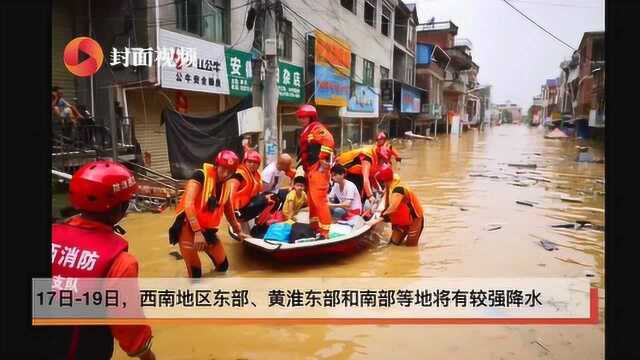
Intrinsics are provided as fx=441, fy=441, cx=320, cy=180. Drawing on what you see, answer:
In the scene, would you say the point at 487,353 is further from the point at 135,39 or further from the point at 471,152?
the point at 471,152

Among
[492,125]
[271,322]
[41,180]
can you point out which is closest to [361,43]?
[492,125]

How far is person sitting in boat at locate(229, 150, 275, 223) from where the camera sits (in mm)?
4491

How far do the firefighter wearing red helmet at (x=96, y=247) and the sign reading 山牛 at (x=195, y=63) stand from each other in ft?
15.5

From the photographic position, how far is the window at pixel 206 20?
637 cm

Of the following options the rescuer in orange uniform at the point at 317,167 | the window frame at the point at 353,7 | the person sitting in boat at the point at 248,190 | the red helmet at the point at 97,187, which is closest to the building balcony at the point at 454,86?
the window frame at the point at 353,7

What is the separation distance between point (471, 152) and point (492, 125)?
409 cm

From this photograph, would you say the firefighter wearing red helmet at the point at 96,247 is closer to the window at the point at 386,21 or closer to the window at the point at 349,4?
the window at the point at 349,4

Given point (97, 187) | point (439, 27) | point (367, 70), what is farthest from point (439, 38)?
point (97, 187)

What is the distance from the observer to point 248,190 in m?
4.59

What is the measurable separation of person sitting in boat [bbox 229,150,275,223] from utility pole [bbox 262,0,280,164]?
0.85 metres

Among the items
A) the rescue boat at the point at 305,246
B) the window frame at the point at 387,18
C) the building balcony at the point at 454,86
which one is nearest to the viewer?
the rescue boat at the point at 305,246

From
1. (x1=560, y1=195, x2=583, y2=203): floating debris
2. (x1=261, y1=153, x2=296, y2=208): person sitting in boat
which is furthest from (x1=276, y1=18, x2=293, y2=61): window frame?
(x1=560, y1=195, x2=583, y2=203): floating debris

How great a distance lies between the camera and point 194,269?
3740mm

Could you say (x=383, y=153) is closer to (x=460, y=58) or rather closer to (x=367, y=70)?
(x=367, y=70)
